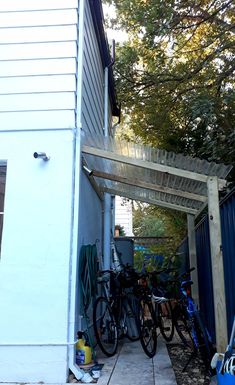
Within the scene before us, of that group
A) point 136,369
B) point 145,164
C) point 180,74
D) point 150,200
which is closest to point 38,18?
point 145,164

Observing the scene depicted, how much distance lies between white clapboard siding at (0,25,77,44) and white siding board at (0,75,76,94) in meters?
0.50

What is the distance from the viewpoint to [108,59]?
718cm

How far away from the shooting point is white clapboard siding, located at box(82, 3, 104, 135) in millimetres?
4879

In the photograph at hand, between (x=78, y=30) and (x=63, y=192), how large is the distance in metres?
2.03

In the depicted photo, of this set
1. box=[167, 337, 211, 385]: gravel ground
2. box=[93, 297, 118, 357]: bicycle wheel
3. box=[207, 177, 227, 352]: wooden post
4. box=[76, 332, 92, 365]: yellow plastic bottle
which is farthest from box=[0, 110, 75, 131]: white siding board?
box=[167, 337, 211, 385]: gravel ground

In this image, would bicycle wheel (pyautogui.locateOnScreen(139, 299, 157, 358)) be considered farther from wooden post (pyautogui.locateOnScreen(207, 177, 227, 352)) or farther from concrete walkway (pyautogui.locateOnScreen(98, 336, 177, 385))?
wooden post (pyautogui.locateOnScreen(207, 177, 227, 352))

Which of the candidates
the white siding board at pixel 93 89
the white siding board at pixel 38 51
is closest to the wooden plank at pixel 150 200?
the white siding board at pixel 93 89

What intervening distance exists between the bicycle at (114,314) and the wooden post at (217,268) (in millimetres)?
1684

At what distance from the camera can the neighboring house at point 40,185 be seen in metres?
3.64

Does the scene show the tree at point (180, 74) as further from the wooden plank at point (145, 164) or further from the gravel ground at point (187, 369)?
the gravel ground at point (187, 369)

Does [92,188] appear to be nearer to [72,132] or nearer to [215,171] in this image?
[72,132]

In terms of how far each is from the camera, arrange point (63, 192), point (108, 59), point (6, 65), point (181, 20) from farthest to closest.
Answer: point (181, 20) → point (108, 59) → point (6, 65) → point (63, 192)

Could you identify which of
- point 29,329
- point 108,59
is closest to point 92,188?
point 29,329

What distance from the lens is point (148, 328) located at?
4734 millimetres
